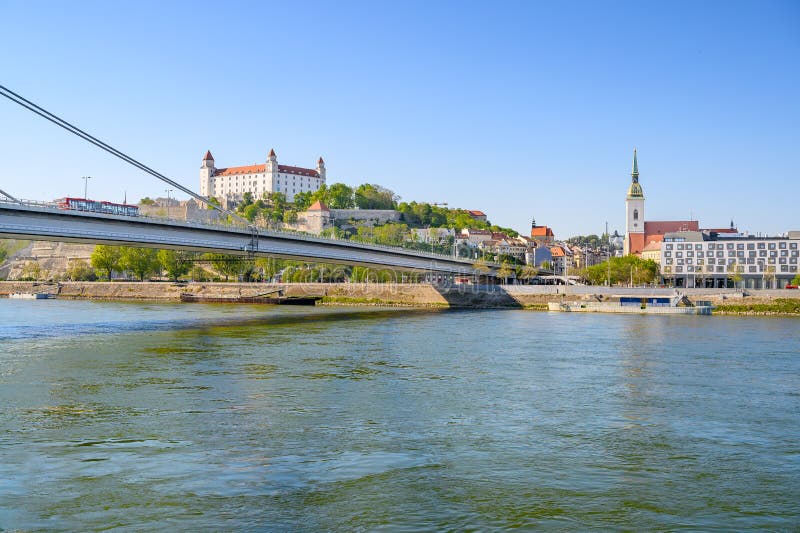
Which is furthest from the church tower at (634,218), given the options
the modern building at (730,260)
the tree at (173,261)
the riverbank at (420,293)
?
the tree at (173,261)

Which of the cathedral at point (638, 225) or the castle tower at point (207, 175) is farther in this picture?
the castle tower at point (207, 175)

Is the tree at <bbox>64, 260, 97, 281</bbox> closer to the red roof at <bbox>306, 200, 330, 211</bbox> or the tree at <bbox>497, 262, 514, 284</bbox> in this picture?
the red roof at <bbox>306, 200, 330, 211</bbox>

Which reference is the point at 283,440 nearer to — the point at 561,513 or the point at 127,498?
the point at 127,498

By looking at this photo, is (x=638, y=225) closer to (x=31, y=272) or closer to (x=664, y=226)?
(x=664, y=226)

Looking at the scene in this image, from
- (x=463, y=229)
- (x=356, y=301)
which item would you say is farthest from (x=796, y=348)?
(x=463, y=229)

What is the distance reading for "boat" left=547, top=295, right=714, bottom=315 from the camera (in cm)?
5831

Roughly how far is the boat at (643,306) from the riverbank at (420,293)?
5.29ft

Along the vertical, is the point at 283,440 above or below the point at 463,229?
below

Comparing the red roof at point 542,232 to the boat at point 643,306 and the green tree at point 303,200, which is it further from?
the boat at point 643,306

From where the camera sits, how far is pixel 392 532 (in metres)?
8.84

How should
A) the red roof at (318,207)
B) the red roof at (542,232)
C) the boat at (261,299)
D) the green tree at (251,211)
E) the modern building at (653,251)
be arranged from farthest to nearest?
the red roof at (542,232) → the red roof at (318,207) → the green tree at (251,211) → the modern building at (653,251) → the boat at (261,299)

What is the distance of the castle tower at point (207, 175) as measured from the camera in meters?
172

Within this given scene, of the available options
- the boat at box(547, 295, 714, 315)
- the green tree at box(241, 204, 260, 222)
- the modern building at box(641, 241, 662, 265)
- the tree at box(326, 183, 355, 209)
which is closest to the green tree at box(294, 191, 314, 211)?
the tree at box(326, 183, 355, 209)

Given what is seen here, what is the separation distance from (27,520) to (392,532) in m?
4.49
